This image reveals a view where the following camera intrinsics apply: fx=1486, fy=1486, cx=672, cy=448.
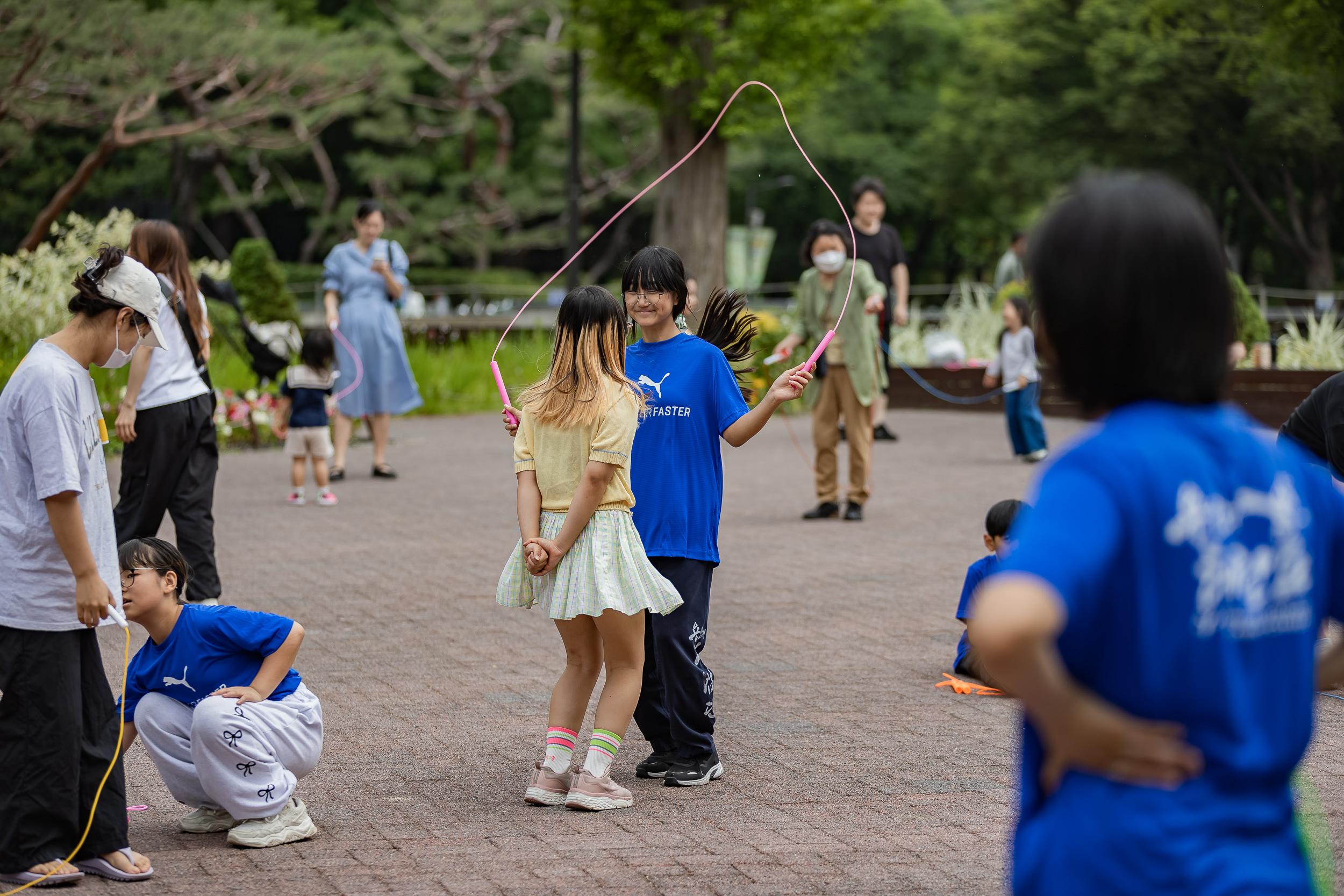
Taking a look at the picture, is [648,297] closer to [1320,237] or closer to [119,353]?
[119,353]

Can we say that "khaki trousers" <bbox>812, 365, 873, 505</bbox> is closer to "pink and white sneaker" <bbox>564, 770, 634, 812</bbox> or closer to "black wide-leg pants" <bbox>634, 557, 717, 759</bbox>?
"black wide-leg pants" <bbox>634, 557, 717, 759</bbox>

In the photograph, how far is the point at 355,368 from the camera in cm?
1225

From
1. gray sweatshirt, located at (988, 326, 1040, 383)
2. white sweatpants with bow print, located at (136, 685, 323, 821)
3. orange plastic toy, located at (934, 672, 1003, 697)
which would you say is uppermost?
gray sweatshirt, located at (988, 326, 1040, 383)

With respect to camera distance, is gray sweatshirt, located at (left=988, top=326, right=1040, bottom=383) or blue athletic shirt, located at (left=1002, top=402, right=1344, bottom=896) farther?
gray sweatshirt, located at (left=988, top=326, right=1040, bottom=383)

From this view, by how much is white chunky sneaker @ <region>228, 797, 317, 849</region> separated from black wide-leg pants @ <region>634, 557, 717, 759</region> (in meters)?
1.09

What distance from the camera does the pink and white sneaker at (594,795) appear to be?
173 inches

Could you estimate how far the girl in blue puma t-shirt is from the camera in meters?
4.61

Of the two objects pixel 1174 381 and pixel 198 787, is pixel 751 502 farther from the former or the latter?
pixel 1174 381

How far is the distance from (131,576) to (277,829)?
2.63 ft

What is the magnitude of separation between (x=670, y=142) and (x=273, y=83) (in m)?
11.1

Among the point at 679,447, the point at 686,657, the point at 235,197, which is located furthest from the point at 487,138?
the point at 686,657

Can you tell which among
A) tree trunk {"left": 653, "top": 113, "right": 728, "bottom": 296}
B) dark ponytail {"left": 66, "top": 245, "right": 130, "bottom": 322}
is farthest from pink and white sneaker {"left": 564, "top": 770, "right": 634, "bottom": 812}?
tree trunk {"left": 653, "top": 113, "right": 728, "bottom": 296}

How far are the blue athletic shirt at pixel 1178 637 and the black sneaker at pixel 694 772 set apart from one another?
2.88m

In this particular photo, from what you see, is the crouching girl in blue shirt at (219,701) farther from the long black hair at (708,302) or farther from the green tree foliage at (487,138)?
the green tree foliage at (487,138)
